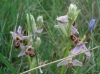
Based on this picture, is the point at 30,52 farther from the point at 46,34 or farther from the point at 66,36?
the point at 46,34

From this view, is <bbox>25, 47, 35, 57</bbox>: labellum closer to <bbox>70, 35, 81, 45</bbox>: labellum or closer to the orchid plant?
the orchid plant

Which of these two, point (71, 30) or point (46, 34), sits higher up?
point (71, 30)

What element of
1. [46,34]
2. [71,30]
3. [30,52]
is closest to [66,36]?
[71,30]

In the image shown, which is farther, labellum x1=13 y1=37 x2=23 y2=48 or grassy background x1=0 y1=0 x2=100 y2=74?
grassy background x1=0 y1=0 x2=100 y2=74

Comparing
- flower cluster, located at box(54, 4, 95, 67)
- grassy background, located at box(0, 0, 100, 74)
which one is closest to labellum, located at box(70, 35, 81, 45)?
flower cluster, located at box(54, 4, 95, 67)

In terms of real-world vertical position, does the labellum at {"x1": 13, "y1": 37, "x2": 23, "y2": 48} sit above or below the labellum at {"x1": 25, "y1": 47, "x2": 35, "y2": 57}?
above

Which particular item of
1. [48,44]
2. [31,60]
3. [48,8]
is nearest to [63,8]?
[48,8]

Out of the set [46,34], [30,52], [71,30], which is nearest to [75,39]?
[71,30]

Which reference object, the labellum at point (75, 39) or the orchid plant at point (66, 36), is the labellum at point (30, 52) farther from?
the labellum at point (75, 39)

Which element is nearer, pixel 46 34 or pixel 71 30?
pixel 71 30
